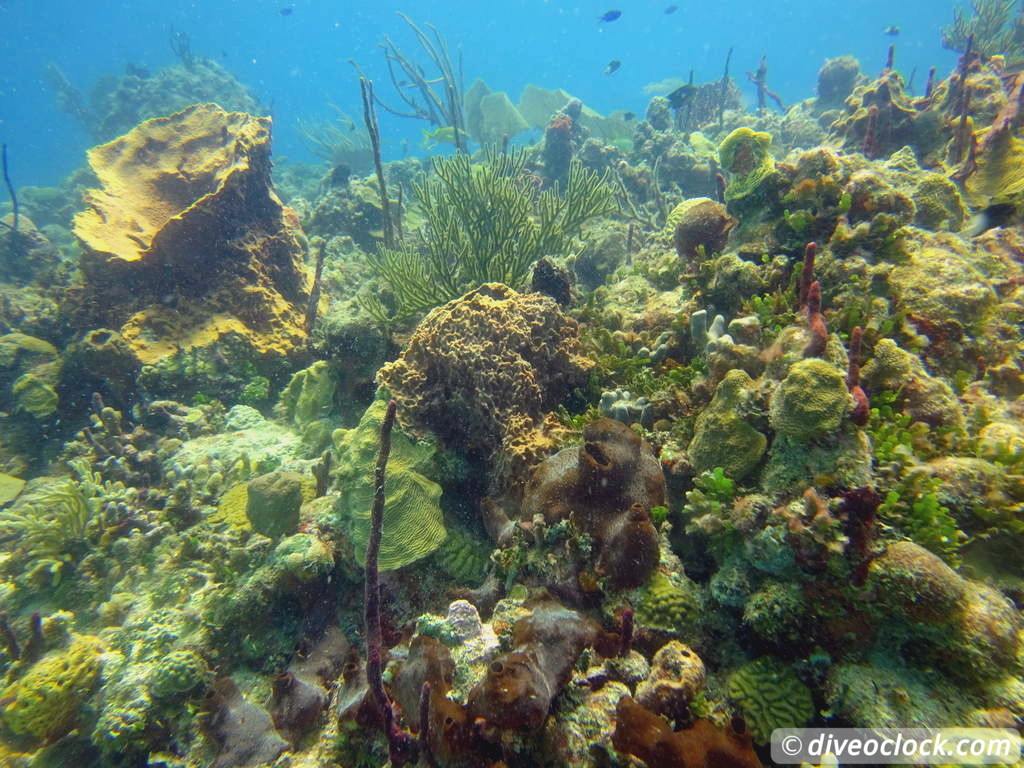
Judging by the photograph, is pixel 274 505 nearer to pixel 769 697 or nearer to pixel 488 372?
pixel 488 372

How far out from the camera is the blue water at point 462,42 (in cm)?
8494

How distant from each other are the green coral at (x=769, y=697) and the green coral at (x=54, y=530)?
5.74 m

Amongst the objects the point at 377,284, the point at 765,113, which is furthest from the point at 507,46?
the point at 377,284

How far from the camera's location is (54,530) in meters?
4.38

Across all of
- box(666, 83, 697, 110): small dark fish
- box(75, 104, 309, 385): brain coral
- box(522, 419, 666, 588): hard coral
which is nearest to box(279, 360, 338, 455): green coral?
box(75, 104, 309, 385): brain coral

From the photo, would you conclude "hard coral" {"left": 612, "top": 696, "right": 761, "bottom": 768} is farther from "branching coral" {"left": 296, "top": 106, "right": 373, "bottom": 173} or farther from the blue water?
the blue water

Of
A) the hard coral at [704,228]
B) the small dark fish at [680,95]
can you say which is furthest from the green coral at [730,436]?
the small dark fish at [680,95]

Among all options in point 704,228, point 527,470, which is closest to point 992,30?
point 704,228

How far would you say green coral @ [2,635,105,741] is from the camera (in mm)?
3184

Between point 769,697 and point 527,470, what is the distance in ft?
6.34

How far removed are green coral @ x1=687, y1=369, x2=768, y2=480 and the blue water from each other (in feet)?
236

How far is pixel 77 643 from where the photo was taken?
356cm

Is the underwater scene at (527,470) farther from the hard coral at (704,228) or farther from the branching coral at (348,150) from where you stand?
the branching coral at (348,150)

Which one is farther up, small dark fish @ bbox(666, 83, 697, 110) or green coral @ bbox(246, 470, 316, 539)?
small dark fish @ bbox(666, 83, 697, 110)
